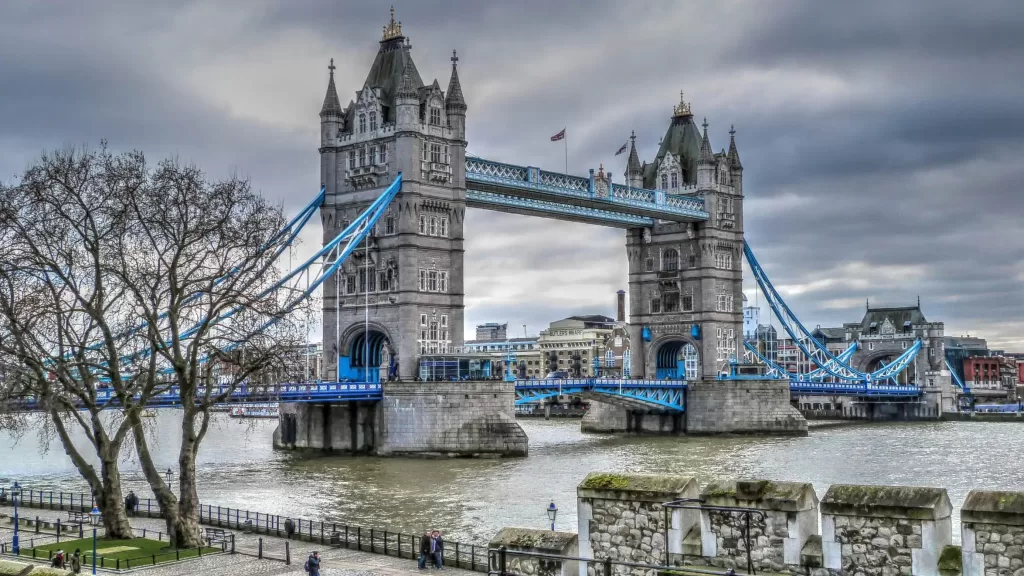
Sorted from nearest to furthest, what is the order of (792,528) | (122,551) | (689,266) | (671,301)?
(792,528) → (122,551) → (689,266) → (671,301)

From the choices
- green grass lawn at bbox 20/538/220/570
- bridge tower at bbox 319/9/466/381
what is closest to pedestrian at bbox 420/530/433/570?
green grass lawn at bbox 20/538/220/570

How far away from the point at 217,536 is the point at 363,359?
160ft

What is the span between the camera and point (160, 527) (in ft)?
120

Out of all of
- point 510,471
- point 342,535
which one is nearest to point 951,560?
A: point 342,535

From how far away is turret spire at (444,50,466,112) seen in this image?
78.4m

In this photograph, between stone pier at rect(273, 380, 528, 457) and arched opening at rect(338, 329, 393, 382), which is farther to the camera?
arched opening at rect(338, 329, 393, 382)

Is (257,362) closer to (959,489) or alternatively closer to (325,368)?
(959,489)

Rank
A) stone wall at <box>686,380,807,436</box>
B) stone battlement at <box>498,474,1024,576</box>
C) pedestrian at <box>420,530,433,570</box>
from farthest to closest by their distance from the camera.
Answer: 1. stone wall at <box>686,380,807,436</box>
2. pedestrian at <box>420,530,433,570</box>
3. stone battlement at <box>498,474,1024,576</box>

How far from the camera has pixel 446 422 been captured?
2746 inches

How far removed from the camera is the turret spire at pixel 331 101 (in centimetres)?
8046

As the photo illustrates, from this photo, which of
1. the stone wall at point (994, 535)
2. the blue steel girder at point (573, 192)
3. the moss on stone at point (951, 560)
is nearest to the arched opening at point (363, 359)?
the blue steel girder at point (573, 192)

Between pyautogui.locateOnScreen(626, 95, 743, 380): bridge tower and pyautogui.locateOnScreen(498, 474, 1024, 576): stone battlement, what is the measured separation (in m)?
89.4

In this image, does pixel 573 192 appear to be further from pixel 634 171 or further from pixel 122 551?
pixel 122 551

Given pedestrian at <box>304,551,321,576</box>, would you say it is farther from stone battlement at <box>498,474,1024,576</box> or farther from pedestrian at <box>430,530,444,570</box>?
stone battlement at <box>498,474,1024,576</box>
